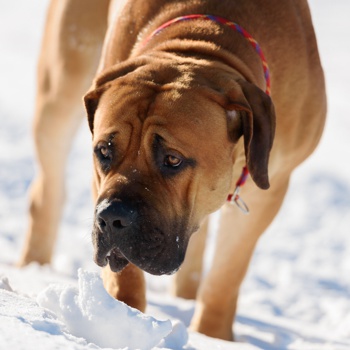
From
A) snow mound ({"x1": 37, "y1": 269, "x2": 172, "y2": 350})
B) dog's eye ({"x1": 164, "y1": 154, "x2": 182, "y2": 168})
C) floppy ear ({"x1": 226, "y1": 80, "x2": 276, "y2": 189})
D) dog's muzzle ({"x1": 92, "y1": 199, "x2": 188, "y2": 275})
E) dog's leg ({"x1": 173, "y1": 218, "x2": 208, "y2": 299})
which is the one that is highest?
floppy ear ({"x1": 226, "y1": 80, "x2": 276, "y2": 189})

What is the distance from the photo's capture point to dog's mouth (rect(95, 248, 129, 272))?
2788mm

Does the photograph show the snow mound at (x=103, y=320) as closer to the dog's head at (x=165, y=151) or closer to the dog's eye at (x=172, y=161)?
the dog's head at (x=165, y=151)

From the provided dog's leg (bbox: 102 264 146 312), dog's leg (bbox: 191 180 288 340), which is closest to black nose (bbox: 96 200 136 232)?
dog's leg (bbox: 102 264 146 312)

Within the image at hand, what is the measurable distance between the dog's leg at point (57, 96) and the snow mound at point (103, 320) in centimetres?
204

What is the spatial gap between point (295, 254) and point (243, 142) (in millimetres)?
3073

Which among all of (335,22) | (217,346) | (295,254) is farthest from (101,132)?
(335,22)

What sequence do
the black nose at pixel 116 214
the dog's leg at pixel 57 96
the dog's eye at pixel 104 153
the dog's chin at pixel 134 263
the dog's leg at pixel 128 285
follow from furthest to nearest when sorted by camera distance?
the dog's leg at pixel 57 96 < the dog's leg at pixel 128 285 < the dog's eye at pixel 104 153 < the dog's chin at pixel 134 263 < the black nose at pixel 116 214

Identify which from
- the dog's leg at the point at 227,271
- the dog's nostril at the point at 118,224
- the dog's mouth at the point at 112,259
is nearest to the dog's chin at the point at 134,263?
the dog's mouth at the point at 112,259

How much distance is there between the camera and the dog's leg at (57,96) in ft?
14.5

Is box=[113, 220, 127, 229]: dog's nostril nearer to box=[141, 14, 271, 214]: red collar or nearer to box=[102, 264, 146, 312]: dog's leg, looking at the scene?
box=[102, 264, 146, 312]: dog's leg

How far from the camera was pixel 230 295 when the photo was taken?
3.91m

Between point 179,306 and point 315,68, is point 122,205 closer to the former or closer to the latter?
point 315,68

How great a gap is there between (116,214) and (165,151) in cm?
29

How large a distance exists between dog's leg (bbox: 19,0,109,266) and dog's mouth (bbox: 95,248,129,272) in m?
1.77
